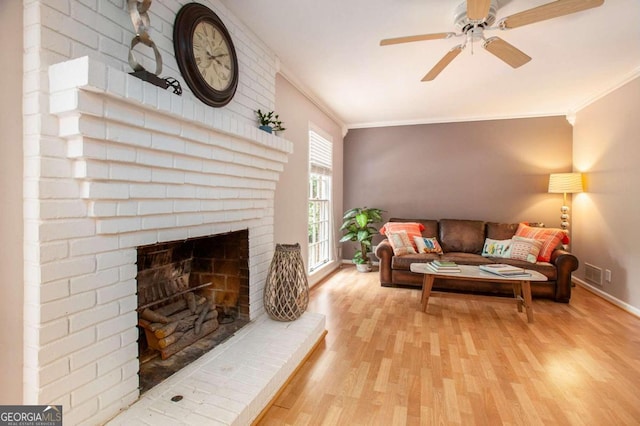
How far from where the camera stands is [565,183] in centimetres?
417

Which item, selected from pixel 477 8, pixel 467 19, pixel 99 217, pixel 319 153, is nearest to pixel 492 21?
pixel 467 19

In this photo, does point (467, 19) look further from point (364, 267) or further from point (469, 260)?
point (364, 267)

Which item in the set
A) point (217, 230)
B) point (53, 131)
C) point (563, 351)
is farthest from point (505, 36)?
point (53, 131)

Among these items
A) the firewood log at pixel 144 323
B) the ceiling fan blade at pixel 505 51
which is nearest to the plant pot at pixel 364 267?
the ceiling fan blade at pixel 505 51

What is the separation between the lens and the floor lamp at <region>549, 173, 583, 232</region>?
4117mm

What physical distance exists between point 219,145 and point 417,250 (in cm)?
328

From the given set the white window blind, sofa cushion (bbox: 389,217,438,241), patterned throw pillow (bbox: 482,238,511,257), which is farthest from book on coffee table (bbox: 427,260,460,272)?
the white window blind

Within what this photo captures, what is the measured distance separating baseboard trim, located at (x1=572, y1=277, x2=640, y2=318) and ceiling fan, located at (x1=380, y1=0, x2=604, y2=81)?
2.86 meters

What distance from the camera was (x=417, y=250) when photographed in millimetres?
4270

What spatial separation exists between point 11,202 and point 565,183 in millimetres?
5466

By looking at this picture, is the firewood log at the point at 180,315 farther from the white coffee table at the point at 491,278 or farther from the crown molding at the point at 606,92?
the crown molding at the point at 606,92

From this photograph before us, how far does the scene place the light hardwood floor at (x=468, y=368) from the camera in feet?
5.45

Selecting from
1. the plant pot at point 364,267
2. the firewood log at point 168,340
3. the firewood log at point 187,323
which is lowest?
the plant pot at point 364,267

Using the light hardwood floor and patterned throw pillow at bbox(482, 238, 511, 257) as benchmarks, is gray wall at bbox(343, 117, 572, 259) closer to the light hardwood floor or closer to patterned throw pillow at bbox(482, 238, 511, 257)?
patterned throw pillow at bbox(482, 238, 511, 257)
